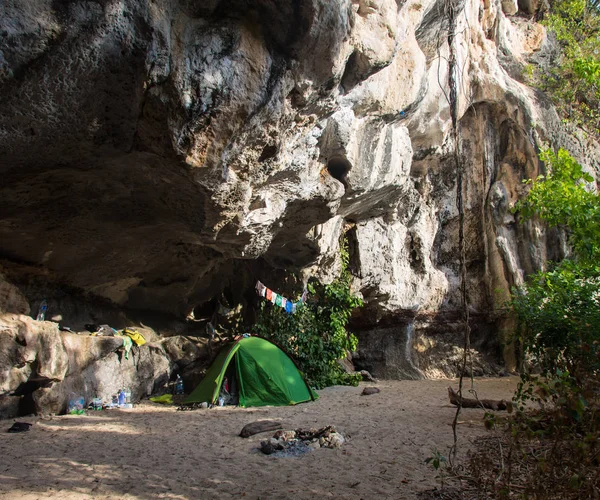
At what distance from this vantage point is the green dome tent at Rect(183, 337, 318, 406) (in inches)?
316

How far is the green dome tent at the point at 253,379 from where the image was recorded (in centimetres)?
804

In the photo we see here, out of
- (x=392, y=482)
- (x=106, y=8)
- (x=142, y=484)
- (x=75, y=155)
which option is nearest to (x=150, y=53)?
(x=106, y=8)

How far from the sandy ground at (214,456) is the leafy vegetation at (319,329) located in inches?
112

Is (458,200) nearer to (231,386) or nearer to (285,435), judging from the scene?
(285,435)

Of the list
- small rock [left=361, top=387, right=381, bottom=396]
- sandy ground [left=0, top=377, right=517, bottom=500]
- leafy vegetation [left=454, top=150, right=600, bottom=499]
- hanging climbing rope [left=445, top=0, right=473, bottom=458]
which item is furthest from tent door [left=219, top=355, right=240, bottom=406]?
hanging climbing rope [left=445, top=0, right=473, bottom=458]

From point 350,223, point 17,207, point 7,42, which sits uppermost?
point 350,223

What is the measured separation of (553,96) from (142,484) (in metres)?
15.6

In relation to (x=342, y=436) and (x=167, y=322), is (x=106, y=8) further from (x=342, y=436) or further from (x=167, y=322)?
(x=167, y=322)

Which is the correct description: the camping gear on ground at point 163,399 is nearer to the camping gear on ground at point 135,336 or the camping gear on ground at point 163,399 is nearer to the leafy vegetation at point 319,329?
the camping gear on ground at point 135,336

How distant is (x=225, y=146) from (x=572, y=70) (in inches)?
530

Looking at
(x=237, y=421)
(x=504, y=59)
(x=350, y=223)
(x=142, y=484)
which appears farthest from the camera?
(x=504, y=59)

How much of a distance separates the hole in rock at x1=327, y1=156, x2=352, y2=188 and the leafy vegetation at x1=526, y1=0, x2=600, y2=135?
9.79 meters

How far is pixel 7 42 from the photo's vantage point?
392cm

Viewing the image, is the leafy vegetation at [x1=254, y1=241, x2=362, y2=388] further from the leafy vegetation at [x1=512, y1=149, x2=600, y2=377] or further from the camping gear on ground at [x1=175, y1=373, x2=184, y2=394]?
the leafy vegetation at [x1=512, y1=149, x2=600, y2=377]
